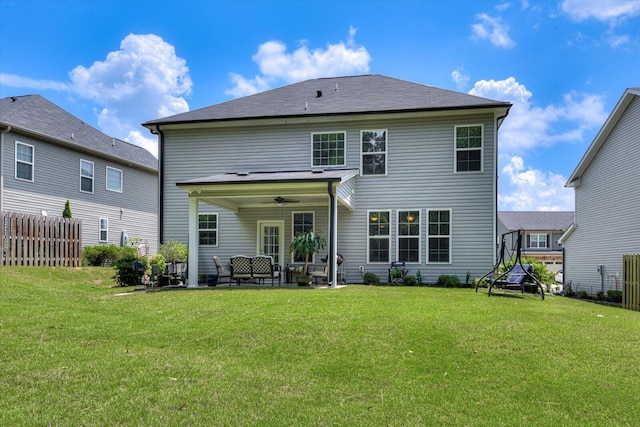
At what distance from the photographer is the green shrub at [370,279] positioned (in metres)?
14.7

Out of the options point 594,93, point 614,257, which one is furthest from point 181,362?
point 594,93

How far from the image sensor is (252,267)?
13055 millimetres

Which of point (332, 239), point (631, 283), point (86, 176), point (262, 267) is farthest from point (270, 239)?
point (86, 176)

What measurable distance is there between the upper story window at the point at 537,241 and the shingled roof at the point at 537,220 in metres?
0.77

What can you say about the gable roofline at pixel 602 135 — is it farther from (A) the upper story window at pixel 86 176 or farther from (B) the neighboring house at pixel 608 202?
(A) the upper story window at pixel 86 176

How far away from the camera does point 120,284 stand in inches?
554

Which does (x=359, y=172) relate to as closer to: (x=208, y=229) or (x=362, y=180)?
(x=362, y=180)

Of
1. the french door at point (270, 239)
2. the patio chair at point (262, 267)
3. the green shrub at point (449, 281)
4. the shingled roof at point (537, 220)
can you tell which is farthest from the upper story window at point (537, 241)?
the patio chair at point (262, 267)

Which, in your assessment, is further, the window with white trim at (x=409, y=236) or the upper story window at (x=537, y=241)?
the upper story window at (x=537, y=241)

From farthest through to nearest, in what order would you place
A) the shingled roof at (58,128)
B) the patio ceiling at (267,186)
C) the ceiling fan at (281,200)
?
the shingled roof at (58,128) → the ceiling fan at (281,200) → the patio ceiling at (267,186)

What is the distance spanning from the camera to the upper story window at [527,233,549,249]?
40969mm

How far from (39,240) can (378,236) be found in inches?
447

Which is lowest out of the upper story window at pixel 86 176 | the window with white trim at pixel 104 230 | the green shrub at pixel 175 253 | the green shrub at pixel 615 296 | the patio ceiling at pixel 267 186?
the green shrub at pixel 615 296

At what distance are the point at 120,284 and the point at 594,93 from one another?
18843mm
